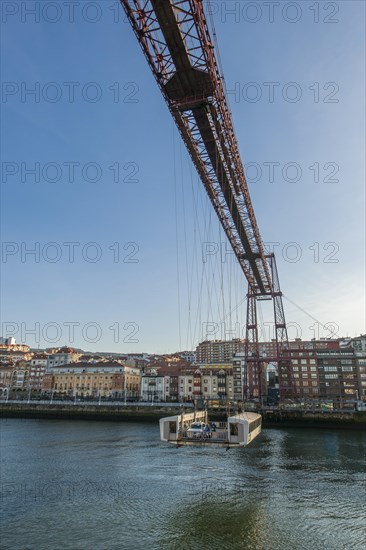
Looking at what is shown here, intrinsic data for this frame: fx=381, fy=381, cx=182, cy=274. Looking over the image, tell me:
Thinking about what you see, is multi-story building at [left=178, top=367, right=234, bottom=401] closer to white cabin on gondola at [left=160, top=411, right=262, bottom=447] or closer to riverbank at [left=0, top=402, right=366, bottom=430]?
riverbank at [left=0, top=402, right=366, bottom=430]

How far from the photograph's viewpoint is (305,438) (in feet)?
107

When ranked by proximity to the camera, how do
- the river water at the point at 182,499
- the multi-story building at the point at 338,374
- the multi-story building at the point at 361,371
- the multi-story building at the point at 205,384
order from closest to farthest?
the river water at the point at 182,499, the multi-story building at the point at 361,371, the multi-story building at the point at 338,374, the multi-story building at the point at 205,384

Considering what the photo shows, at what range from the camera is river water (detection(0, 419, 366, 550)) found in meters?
11.0

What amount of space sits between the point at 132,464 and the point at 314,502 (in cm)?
1032

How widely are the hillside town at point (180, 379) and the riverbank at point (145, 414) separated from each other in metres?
6.40

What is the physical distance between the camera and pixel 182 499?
1422 cm

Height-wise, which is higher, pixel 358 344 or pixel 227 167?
pixel 227 167

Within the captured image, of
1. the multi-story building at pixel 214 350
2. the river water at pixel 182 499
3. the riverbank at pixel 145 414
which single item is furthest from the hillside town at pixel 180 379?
the multi-story building at pixel 214 350

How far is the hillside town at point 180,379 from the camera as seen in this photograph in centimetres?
6191

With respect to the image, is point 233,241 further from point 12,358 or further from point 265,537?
point 12,358

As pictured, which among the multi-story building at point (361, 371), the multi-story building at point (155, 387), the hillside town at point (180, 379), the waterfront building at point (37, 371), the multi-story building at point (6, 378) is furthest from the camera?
the waterfront building at point (37, 371)

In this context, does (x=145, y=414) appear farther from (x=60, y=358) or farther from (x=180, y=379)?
(x=60, y=358)

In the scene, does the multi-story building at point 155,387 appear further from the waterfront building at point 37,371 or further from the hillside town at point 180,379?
the waterfront building at point 37,371

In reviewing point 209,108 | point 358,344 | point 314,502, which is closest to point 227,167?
point 209,108
